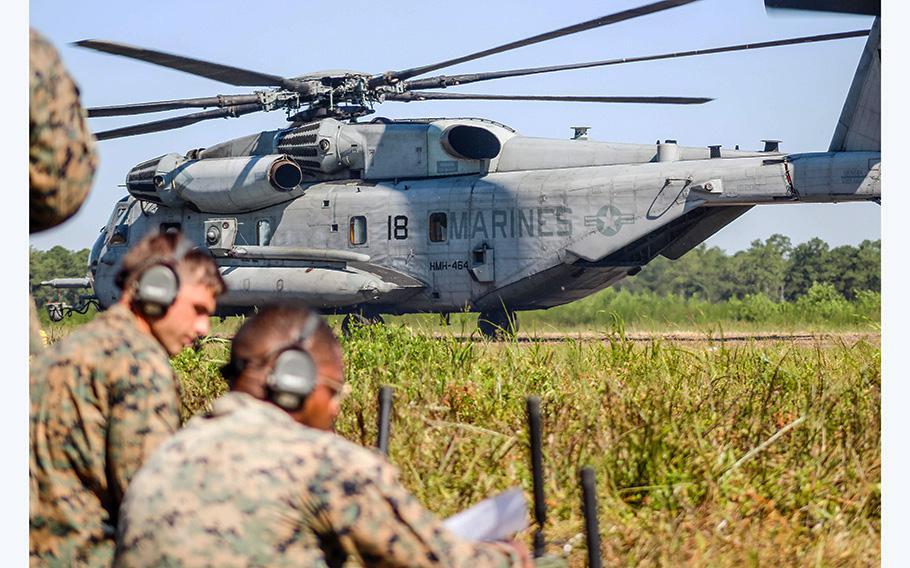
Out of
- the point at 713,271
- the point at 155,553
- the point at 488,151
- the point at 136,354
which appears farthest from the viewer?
the point at 713,271

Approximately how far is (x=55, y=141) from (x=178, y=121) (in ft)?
39.9

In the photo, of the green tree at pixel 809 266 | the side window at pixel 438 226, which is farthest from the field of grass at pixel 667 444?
the green tree at pixel 809 266

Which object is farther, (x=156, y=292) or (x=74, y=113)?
(x=156, y=292)

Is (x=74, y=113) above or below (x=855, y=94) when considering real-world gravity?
below

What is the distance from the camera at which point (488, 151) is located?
600 inches

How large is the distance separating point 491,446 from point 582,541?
1238 millimetres

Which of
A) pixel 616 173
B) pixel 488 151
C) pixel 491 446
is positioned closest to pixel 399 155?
pixel 488 151

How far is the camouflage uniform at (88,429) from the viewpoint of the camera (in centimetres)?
311

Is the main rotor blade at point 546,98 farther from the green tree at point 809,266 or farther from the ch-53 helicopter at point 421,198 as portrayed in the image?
the green tree at point 809,266

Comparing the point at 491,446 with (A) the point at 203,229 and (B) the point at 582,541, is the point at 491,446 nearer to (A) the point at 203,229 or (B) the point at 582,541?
(B) the point at 582,541

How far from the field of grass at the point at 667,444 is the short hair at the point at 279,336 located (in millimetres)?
2224

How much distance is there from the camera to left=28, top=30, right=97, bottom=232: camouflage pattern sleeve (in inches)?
99.3

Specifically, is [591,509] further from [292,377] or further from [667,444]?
[667,444]

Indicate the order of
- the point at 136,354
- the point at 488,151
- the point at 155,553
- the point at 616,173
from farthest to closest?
the point at 488,151 < the point at 616,173 < the point at 136,354 < the point at 155,553
